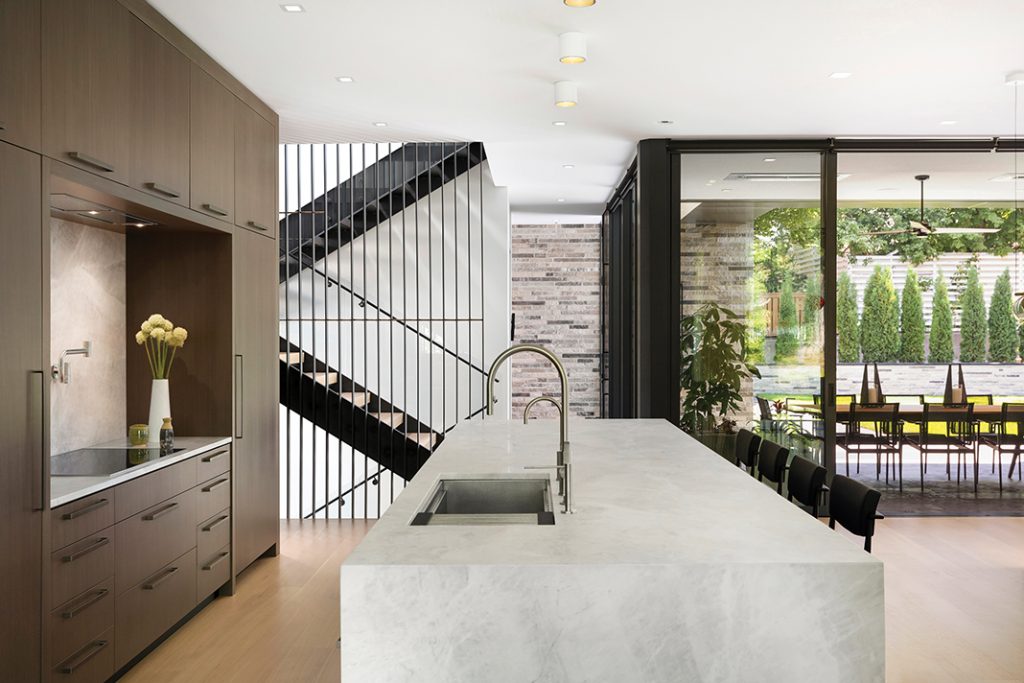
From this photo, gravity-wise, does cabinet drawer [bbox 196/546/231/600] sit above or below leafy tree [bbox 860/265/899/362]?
below

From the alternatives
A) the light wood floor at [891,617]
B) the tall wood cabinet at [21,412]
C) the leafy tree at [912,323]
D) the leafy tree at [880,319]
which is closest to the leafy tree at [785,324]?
the light wood floor at [891,617]

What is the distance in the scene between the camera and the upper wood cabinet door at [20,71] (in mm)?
2359

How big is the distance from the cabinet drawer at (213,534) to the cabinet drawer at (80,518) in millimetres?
896

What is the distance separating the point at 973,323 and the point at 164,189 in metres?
9.58

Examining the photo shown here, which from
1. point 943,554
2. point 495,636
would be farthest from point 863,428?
point 495,636

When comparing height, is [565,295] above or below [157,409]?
above

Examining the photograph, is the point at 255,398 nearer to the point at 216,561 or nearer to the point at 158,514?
the point at 216,561

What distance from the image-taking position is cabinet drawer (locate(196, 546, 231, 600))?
392cm

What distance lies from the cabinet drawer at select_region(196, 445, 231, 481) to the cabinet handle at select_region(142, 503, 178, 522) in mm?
296

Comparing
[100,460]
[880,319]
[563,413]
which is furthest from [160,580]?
[880,319]

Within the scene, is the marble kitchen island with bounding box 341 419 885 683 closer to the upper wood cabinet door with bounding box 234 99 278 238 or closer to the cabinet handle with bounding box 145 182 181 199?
the cabinet handle with bounding box 145 182 181 199

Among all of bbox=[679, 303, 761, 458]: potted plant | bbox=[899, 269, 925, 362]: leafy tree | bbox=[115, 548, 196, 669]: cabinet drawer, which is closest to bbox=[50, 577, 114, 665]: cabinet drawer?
bbox=[115, 548, 196, 669]: cabinet drawer

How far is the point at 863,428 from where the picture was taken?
9.88m

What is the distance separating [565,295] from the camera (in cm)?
997
